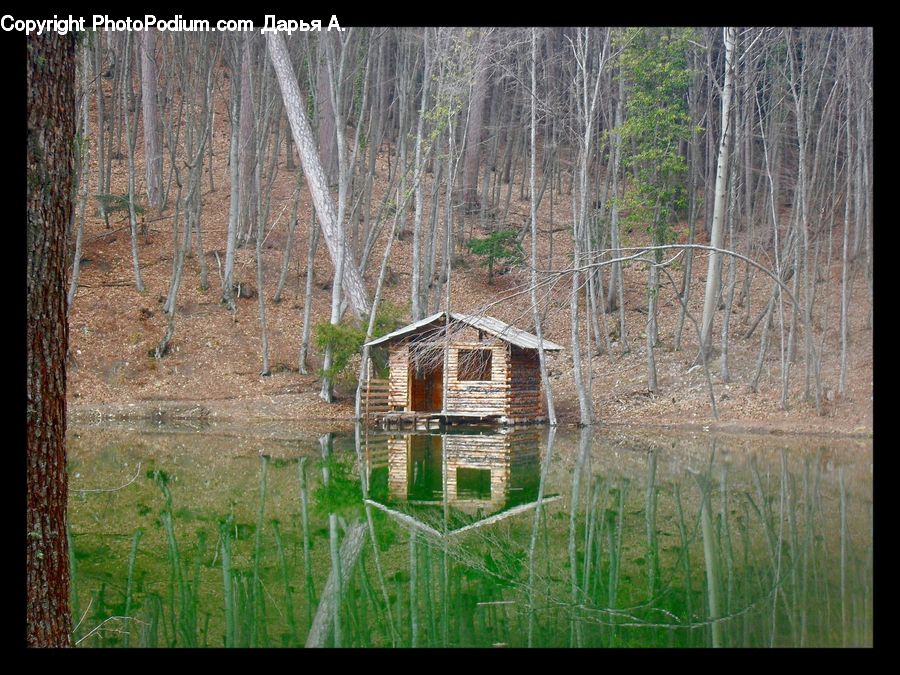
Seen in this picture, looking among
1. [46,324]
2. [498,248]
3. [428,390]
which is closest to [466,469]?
[428,390]

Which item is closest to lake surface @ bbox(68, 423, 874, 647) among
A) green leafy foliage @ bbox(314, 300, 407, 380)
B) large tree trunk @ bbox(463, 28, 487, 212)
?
green leafy foliage @ bbox(314, 300, 407, 380)

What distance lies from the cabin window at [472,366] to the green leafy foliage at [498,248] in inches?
269

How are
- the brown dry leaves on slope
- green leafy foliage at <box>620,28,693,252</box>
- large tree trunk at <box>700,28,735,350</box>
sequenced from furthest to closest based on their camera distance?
1. green leafy foliage at <box>620,28,693,252</box>
2. large tree trunk at <box>700,28,735,350</box>
3. the brown dry leaves on slope

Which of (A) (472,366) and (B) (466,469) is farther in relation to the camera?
(A) (472,366)

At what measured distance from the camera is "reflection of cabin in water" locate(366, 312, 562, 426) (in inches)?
882

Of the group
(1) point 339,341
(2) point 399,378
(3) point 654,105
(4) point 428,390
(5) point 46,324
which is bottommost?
(4) point 428,390

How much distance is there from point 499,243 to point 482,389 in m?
8.72

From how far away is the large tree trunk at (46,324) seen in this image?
4801 mm

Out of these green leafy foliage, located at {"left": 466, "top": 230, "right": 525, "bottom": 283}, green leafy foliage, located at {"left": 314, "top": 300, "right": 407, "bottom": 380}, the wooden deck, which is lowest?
the wooden deck

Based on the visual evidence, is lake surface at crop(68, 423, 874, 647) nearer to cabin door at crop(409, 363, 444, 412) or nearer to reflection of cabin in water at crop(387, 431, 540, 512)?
reflection of cabin in water at crop(387, 431, 540, 512)

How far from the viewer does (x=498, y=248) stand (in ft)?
98.1

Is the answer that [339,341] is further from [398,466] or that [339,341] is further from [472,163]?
[472,163]

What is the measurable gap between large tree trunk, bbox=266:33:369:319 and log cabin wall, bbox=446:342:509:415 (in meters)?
3.72

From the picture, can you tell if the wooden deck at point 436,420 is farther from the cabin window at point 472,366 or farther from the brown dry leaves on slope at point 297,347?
the brown dry leaves on slope at point 297,347
